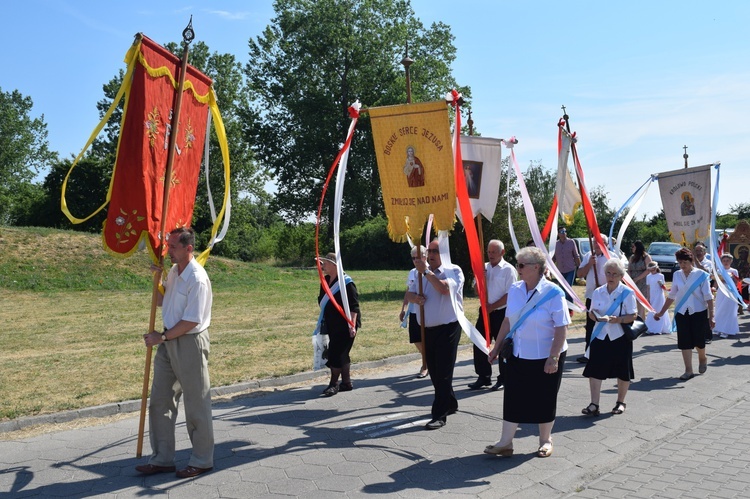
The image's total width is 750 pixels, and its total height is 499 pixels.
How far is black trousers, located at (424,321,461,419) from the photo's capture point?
7281 mm

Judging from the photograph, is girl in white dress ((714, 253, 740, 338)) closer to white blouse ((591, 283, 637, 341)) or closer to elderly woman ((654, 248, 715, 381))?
elderly woman ((654, 248, 715, 381))

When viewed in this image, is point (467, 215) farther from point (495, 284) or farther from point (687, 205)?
point (687, 205)

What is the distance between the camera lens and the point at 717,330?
14539 mm

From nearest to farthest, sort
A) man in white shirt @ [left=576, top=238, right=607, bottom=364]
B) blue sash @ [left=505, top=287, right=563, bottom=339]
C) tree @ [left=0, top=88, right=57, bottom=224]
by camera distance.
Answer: blue sash @ [left=505, top=287, right=563, bottom=339], man in white shirt @ [left=576, top=238, right=607, bottom=364], tree @ [left=0, top=88, right=57, bottom=224]

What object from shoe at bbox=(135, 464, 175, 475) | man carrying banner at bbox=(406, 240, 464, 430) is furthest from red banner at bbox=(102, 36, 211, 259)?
man carrying banner at bbox=(406, 240, 464, 430)

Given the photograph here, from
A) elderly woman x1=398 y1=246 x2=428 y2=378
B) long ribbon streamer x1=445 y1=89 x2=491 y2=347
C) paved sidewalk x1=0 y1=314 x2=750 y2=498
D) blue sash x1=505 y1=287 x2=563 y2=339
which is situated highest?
long ribbon streamer x1=445 y1=89 x2=491 y2=347

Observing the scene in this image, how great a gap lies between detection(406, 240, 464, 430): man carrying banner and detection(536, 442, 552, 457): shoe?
49.0 inches

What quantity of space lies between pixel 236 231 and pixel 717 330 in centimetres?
3947

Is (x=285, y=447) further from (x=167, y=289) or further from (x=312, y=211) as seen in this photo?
(x=312, y=211)

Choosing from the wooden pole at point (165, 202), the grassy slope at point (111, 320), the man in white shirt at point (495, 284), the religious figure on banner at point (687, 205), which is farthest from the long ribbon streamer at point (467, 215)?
the religious figure on banner at point (687, 205)

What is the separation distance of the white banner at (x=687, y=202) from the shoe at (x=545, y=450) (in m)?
8.25

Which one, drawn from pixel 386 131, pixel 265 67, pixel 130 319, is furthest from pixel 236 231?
pixel 386 131

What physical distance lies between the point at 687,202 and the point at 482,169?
17.6 ft

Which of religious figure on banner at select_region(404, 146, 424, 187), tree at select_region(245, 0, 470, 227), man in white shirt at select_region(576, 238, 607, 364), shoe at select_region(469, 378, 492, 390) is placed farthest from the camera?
tree at select_region(245, 0, 470, 227)
